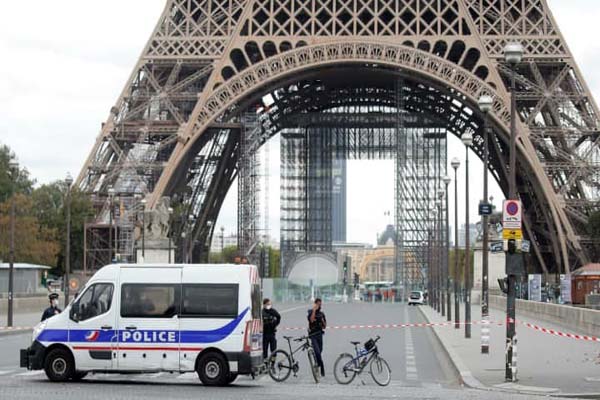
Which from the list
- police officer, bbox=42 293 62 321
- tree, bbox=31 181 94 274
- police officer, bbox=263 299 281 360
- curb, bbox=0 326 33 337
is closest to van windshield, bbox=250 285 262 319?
police officer, bbox=263 299 281 360

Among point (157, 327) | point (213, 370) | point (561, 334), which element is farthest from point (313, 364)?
point (561, 334)

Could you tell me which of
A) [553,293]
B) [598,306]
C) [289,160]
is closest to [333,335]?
[598,306]

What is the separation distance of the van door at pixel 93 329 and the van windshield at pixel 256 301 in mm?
2506

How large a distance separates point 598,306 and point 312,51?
24.9 m

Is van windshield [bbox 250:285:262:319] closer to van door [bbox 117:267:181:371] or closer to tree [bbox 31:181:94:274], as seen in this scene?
van door [bbox 117:267:181:371]

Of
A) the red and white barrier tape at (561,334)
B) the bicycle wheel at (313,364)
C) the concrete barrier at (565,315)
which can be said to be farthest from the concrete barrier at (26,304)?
the bicycle wheel at (313,364)

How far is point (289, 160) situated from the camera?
97.0 metres

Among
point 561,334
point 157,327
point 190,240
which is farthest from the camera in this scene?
point 190,240

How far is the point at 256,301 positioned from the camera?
2425 centimetres

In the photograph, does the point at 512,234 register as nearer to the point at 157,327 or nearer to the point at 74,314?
the point at 157,327

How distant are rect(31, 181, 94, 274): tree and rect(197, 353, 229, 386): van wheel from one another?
5057 cm

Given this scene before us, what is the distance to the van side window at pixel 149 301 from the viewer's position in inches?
931

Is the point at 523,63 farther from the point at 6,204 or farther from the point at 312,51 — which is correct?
the point at 6,204

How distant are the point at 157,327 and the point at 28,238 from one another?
60.0 metres
